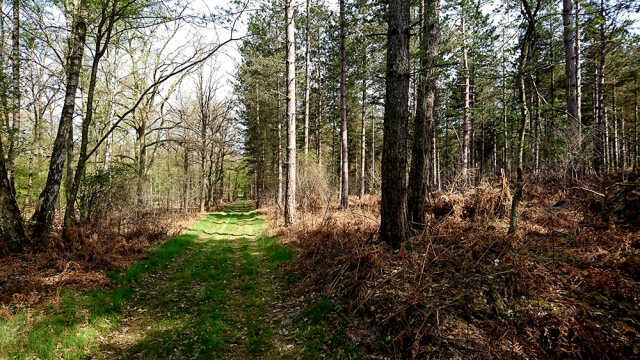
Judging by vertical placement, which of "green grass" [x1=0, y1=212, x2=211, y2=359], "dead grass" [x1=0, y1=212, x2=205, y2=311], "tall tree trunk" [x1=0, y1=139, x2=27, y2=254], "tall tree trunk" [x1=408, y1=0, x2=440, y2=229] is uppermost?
"tall tree trunk" [x1=408, y1=0, x2=440, y2=229]

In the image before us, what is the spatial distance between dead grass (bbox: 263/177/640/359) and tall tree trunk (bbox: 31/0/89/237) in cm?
710

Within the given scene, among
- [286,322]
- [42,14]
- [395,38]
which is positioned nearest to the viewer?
[286,322]

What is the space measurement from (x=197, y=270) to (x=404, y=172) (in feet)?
20.6

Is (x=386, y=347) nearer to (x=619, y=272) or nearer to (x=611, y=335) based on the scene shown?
(x=611, y=335)

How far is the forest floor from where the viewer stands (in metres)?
3.87

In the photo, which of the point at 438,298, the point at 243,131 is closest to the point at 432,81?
the point at 438,298

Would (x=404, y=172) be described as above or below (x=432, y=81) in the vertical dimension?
below

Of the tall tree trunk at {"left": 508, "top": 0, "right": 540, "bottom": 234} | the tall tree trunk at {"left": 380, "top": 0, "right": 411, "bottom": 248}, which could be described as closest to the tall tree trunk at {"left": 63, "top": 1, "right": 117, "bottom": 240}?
the tall tree trunk at {"left": 380, "top": 0, "right": 411, "bottom": 248}

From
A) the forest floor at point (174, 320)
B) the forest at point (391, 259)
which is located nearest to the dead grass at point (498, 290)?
the forest at point (391, 259)

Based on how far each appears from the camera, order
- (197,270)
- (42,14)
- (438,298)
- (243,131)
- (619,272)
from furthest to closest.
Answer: (243,131), (42,14), (197,270), (438,298), (619,272)

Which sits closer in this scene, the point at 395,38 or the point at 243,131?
the point at 395,38

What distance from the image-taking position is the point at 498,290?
3.66 meters

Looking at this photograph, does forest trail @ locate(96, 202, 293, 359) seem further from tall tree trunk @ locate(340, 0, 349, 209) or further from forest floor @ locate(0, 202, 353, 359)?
tall tree trunk @ locate(340, 0, 349, 209)

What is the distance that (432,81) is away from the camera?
627cm
